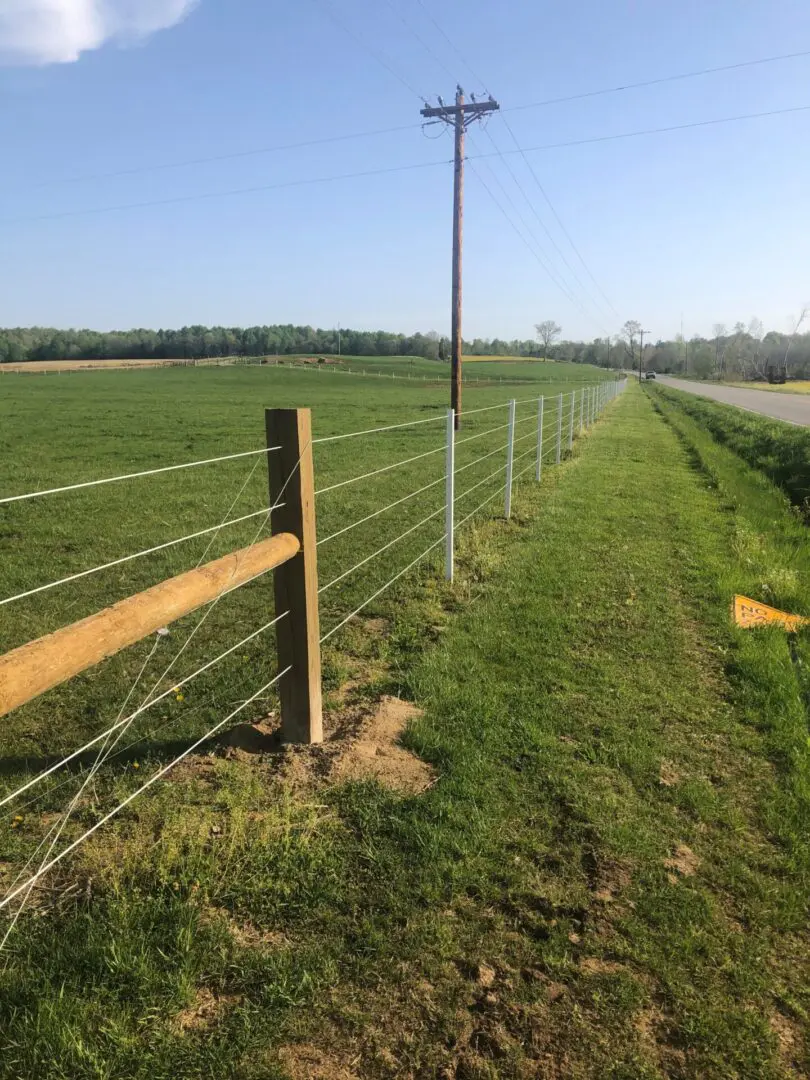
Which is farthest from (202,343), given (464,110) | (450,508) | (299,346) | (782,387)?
(450,508)

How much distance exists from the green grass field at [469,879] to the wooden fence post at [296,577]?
0.31 meters

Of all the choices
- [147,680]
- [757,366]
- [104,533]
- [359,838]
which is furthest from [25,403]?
[757,366]

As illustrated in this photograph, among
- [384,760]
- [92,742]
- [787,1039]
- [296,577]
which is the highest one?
[296,577]

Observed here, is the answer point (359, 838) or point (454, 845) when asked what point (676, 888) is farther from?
point (359, 838)

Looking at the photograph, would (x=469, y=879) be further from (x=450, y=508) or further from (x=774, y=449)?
(x=774, y=449)

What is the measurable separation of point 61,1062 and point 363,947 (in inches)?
32.9

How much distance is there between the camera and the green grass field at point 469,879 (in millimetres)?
1849

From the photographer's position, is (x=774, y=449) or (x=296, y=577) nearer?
(x=296, y=577)

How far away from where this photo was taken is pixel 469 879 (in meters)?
2.42

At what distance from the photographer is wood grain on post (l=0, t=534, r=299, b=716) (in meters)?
1.68

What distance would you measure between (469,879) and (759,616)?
148 inches

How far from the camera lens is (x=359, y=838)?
8.64 feet

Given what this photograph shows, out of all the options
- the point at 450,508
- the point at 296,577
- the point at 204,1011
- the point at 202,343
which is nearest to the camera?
the point at 204,1011

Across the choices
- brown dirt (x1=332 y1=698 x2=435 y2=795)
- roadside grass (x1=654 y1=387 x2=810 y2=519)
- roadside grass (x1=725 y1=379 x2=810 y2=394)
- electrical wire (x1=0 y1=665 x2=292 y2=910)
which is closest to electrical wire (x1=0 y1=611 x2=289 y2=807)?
electrical wire (x1=0 y1=665 x2=292 y2=910)
